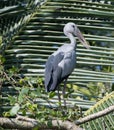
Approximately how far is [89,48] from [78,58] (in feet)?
0.30

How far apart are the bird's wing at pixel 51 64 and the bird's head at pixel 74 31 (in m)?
0.19

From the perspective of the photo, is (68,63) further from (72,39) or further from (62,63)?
(72,39)

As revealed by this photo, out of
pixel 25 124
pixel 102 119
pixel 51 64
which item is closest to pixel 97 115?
pixel 25 124

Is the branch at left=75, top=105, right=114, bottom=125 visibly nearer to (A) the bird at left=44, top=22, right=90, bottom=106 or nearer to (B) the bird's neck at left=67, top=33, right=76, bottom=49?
(A) the bird at left=44, top=22, right=90, bottom=106

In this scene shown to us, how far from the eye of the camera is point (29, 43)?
16.0 feet

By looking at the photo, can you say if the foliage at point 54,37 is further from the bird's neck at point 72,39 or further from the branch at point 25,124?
the branch at point 25,124

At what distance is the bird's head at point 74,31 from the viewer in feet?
15.3

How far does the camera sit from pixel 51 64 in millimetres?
4363

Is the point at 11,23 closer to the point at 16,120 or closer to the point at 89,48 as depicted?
the point at 89,48

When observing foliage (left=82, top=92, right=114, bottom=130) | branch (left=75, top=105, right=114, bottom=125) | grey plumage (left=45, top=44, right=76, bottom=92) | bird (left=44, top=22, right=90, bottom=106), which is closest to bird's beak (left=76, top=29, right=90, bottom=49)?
bird (left=44, top=22, right=90, bottom=106)

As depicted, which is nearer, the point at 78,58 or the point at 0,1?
the point at 78,58

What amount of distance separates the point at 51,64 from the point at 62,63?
0.66ft

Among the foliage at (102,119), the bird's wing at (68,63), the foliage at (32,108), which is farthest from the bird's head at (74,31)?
the foliage at (32,108)

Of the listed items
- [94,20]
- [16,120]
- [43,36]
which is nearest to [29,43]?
[43,36]
